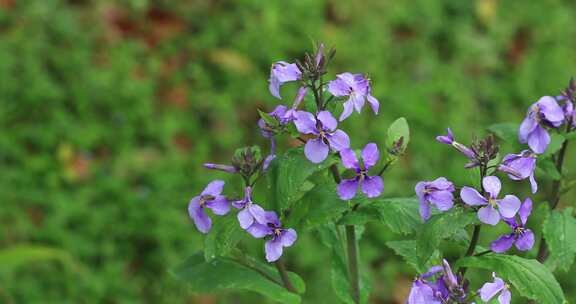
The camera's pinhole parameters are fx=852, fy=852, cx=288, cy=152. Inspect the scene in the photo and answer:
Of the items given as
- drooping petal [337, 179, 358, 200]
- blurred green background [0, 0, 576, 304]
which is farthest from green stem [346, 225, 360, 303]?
blurred green background [0, 0, 576, 304]

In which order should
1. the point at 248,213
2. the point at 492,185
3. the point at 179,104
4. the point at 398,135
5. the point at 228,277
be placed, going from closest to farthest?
the point at 492,185 → the point at 248,213 → the point at 398,135 → the point at 228,277 → the point at 179,104

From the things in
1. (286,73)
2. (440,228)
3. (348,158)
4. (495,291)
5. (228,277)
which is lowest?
(228,277)

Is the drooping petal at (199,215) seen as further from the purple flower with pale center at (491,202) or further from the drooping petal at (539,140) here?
the drooping petal at (539,140)

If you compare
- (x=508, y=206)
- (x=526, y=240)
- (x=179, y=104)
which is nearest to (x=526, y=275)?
(x=526, y=240)

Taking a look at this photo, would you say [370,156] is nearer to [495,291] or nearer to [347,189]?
[347,189]

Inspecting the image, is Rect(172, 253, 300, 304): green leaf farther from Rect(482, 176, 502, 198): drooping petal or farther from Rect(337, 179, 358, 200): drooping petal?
Rect(482, 176, 502, 198): drooping petal

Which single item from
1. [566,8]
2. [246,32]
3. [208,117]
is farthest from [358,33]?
[566,8]

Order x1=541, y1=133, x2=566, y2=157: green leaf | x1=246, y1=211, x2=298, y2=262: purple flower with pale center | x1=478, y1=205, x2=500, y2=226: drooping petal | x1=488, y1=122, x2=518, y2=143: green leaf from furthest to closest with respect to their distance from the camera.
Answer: x1=488, y1=122, x2=518, y2=143: green leaf → x1=541, y1=133, x2=566, y2=157: green leaf → x1=246, y1=211, x2=298, y2=262: purple flower with pale center → x1=478, y1=205, x2=500, y2=226: drooping petal
